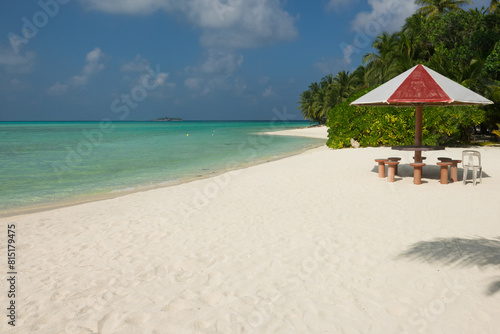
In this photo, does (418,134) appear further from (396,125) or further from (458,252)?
(396,125)

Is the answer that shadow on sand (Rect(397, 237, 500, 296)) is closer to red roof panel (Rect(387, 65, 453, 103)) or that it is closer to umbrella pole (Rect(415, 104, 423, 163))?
red roof panel (Rect(387, 65, 453, 103))

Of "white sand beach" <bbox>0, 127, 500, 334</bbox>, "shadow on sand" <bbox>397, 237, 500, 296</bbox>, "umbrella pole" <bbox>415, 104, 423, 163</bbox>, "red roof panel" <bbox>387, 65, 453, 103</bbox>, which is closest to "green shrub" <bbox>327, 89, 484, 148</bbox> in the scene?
"umbrella pole" <bbox>415, 104, 423, 163</bbox>

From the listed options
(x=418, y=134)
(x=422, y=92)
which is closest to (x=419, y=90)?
(x=422, y=92)

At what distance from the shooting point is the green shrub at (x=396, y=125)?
53.6 ft

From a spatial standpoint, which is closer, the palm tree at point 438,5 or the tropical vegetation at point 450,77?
the tropical vegetation at point 450,77

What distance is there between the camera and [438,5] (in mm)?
33531

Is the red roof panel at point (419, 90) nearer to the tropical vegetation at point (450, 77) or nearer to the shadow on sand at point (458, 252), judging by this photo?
the shadow on sand at point (458, 252)

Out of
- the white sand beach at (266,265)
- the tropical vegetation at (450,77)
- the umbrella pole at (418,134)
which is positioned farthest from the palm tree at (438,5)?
the white sand beach at (266,265)

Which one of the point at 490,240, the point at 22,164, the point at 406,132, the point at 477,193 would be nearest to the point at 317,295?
the point at 490,240

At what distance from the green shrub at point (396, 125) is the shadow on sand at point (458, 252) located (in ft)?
43.1

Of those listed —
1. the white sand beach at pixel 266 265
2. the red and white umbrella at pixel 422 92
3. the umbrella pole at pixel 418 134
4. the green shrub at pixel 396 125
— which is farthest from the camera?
the green shrub at pixel 396 125

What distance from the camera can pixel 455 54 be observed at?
2222cm

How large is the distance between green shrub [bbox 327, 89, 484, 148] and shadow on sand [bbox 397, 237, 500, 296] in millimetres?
13135

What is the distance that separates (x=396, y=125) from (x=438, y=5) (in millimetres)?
23860
